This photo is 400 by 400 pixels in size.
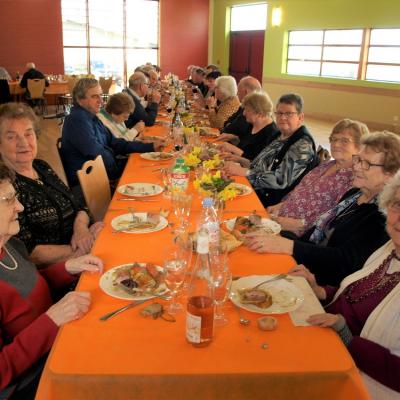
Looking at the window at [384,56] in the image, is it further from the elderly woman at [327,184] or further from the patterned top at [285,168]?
the elderly woman at [327,184]

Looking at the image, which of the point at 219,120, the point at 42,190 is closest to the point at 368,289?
the point at 42,190

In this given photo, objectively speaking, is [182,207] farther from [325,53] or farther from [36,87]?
[325,53]

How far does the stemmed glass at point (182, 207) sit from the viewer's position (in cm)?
210

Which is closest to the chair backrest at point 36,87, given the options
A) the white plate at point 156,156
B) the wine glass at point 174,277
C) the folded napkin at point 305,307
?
the white plate at point 156,156

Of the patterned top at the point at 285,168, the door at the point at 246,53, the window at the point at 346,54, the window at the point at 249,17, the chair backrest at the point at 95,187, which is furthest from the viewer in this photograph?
the door at the point at 246,53

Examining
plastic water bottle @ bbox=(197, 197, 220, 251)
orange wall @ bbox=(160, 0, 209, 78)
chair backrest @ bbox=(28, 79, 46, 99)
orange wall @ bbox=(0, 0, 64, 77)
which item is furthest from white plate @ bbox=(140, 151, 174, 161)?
orange wall @ bbox=(160, 0, 209, 78)

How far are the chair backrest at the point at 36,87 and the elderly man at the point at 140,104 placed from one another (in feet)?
16.8

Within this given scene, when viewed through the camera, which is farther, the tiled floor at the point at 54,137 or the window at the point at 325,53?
the window at the point at 325,53

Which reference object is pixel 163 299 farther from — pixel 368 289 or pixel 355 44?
pixel 355 44

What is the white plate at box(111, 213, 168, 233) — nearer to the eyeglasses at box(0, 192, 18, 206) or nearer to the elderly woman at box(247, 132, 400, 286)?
the elderly woman at box(247, 132, 400, 286)

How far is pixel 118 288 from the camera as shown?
150cm

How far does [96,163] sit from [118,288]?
1756 mm

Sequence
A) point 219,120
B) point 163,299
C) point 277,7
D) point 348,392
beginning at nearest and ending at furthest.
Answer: point 348,392, point 163,299, point 219,120, point 277,7

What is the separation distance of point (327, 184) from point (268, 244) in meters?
0.91
